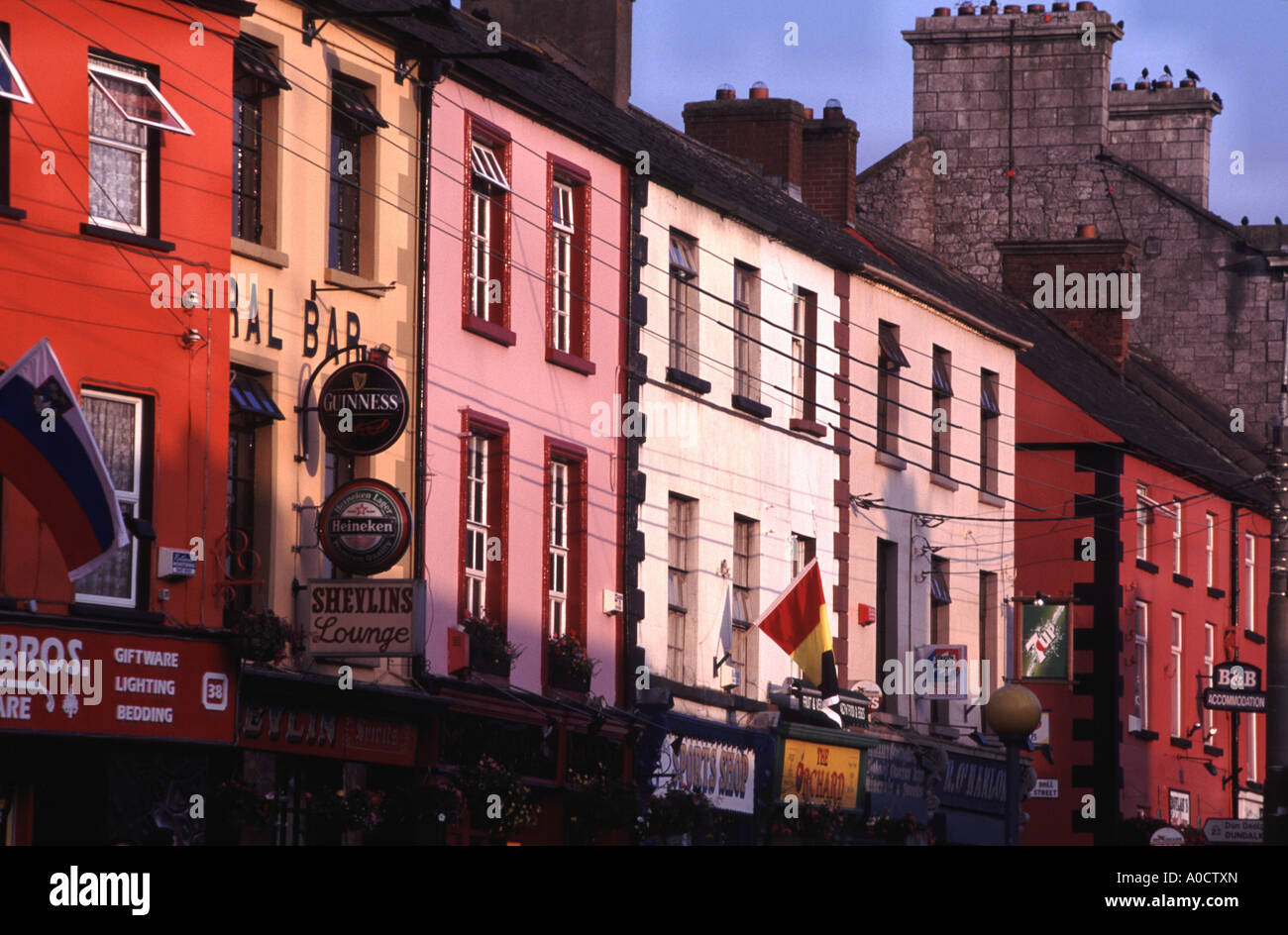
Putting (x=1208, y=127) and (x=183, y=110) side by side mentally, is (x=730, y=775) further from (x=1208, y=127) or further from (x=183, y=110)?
(x=1208, y=127)

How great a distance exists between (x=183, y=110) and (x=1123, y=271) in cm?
2864

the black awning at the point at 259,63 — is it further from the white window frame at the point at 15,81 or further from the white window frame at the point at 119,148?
the white window frame at the point at 15,81

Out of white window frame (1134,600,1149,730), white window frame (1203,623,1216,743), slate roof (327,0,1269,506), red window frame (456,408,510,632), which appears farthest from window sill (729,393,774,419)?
white window frame (1203,623,1216,743)

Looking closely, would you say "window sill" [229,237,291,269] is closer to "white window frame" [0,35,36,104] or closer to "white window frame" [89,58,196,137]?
"white window frame" [89,58,196,137]

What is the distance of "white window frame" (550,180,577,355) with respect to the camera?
24844 mm

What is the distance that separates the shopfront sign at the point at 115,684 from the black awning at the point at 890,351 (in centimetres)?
1645

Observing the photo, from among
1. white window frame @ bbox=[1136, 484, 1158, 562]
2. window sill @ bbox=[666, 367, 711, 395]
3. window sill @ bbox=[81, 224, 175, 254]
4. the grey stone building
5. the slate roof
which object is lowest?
white window frame @ bbox=[1136, 484, 1158, 562]

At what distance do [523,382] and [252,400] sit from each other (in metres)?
5.20

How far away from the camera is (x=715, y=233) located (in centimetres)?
2845

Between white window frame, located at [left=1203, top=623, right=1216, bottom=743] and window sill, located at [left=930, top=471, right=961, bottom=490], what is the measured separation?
11.1 metres

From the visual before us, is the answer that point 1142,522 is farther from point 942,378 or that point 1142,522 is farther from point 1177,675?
point 942,378

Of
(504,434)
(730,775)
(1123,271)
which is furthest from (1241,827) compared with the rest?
(1123,271)

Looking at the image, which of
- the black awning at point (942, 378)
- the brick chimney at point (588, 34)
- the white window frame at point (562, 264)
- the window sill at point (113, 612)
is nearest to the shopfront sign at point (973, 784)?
the black awning at point (942, 378)
